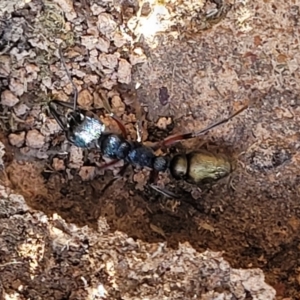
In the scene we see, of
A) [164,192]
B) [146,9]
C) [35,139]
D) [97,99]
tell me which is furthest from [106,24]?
[164,192]

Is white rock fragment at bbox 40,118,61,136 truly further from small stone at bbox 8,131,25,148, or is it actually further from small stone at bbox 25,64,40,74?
small stone at bbox 25,64,40,74

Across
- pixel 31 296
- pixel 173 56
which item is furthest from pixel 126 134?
pixel 31 296

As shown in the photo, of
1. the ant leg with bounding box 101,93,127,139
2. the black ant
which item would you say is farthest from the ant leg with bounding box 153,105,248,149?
the ant leg with bounding box 101,93,127,139

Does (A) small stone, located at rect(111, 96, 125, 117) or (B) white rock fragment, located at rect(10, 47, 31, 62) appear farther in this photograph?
(A) small stone, located at rect(111, 96, 125, 117)

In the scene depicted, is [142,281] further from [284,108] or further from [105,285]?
[284,108]

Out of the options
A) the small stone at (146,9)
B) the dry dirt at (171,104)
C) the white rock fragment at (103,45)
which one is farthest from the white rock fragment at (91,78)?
the small stone at (146,9)

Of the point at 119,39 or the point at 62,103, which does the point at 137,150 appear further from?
the point at 119,39
